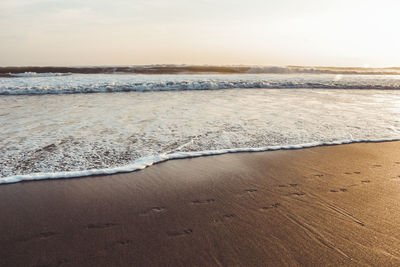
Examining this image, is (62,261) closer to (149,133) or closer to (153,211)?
(153,211)

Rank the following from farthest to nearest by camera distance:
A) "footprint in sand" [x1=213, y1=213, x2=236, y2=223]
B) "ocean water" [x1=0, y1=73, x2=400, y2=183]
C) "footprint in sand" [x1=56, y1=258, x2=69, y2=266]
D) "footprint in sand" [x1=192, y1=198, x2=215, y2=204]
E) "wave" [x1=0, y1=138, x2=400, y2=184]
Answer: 1. "ocean water" [x1=0, y1=73, x2=400, y2=183]
2. "wave" [x1=0, y1=138, x2=400, y2=184]
3. "footprint in sand" [x1=192, y1=198, x2=215, y2=204]
4. "footprint in sand" [x1=213, y1=213, x2=236, y2=223]
5. "footprint in sand" [x1=56, y1=258, x2=69, y2=266]

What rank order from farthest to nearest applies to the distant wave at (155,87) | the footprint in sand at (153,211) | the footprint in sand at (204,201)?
the distant wave at (155,87) → the footprint in sand at (204,201) → the footprint in sand at (153,211)

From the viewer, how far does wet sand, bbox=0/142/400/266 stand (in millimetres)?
1808

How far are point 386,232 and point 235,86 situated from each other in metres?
13.1

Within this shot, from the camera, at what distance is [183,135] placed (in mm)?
4734

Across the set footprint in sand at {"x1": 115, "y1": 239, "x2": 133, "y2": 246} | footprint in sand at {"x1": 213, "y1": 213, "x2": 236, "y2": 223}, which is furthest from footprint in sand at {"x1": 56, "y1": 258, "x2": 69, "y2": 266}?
footprint in sand at {"x1": 213, "y1": 213, "x2": 236, "y2": 223}

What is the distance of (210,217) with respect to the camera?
228 centimetres

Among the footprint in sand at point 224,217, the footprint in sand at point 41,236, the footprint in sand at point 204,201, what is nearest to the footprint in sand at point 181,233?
the footprint in sand at point 224,217

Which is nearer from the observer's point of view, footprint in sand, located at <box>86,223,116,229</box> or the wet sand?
the wet sand

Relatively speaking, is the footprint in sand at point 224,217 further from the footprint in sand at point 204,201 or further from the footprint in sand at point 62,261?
the footprint in sand at point 62,261

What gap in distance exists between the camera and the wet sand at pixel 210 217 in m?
1.81

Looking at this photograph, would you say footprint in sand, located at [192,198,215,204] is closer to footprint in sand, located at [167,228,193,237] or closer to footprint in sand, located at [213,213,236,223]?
footprint in sand, located at [213,213,236,223]

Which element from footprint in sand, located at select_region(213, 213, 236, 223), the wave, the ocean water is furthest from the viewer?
the ocean water

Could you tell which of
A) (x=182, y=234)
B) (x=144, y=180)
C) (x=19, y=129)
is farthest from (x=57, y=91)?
(x=182, y=234)
